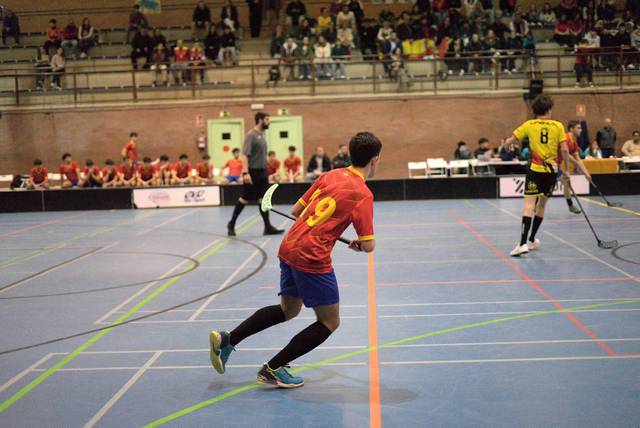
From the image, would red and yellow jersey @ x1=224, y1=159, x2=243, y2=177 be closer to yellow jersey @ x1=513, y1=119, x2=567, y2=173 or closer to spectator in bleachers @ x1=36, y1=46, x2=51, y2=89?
spectator in bleachers @ x1=36, y1=46, x2=51, y2=89

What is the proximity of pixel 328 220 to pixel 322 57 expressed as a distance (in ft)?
67.3

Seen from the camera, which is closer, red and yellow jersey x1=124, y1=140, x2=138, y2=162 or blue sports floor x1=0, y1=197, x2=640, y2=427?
blue sports floor x1=0, y1=197, x2=640, y2=427

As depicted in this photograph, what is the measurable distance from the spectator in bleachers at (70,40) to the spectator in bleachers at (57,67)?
0.56 metres

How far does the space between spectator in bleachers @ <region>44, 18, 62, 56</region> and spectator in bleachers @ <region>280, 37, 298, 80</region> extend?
8579 mm

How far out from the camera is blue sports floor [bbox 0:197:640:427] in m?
4.74

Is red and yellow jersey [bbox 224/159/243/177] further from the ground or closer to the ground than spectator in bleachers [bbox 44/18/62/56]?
closer to the ground

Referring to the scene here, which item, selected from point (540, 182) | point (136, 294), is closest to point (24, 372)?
point (136, 294)

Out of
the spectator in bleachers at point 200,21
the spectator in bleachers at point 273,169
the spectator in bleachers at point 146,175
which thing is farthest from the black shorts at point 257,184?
the spectator in bleachers at point 200,21

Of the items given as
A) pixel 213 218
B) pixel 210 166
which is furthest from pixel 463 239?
pixel 210 166

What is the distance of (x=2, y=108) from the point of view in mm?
24781

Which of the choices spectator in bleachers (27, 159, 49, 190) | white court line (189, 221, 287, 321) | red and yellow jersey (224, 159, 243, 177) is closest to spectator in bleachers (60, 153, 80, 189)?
spectator in bleachers (27, 159, 49, 190)

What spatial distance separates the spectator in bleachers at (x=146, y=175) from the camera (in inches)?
861

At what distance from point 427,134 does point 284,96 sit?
5085 mm

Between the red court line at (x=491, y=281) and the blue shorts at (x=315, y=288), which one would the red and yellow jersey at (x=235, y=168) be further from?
the blue shorts at (x=315, y=288)
